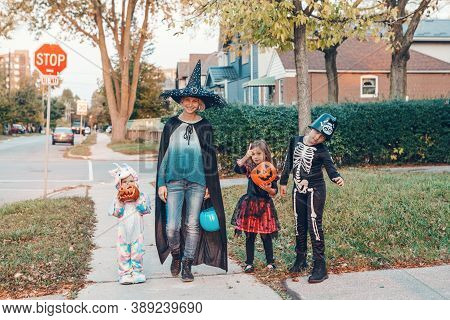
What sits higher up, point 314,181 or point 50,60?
point 50,60

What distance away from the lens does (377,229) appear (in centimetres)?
710

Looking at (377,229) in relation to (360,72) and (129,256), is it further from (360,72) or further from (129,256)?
(360,72)

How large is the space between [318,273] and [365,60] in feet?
92.9

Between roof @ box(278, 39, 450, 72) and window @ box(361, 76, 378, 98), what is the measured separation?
25.2 inches

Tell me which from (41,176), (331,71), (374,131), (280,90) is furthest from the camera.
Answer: (280,90)

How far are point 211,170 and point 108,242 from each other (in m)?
2.69

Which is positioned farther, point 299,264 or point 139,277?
point 299,264

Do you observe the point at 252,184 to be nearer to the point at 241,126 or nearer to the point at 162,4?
the point at 241,126

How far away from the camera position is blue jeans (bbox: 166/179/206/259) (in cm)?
557

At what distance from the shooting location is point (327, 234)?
720 centimetres

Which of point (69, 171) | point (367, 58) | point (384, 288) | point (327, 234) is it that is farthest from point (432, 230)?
point (367, 58)

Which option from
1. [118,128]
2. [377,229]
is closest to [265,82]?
[118,128]

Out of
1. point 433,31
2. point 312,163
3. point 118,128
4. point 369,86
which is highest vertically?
point 433,31

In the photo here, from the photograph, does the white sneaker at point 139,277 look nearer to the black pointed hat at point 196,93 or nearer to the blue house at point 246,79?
the black pointed hat at point 196,93
